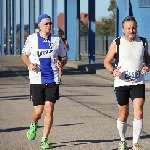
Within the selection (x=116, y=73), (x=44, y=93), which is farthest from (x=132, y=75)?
(x=44, y=93)

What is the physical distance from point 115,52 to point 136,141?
3.85ft

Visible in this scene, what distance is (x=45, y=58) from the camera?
9953 mm

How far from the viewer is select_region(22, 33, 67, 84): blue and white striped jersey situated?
9.96 m

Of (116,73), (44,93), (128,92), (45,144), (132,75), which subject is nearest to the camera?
(116,73)

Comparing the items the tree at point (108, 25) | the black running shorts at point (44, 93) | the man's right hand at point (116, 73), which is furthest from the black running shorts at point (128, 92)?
the tree at point (108, 25)

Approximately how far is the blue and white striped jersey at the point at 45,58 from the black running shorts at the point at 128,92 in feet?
3.41

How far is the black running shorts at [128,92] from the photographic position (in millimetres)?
9328

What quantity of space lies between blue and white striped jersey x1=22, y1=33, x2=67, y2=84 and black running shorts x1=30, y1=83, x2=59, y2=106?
0.23 ft

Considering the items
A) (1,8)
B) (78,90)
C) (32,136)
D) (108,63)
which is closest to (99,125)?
(32,136)

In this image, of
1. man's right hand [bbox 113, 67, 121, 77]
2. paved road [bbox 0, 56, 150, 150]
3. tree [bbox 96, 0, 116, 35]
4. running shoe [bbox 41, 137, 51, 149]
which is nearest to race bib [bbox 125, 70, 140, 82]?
man's right hand [bbox 113, 67, 121, 77]

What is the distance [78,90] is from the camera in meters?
22.4

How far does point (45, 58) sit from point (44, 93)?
1.74 ft

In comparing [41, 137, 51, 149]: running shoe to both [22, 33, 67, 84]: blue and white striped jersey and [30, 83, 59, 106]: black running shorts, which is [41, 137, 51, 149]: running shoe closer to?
[30, 83, 59, 106]: black running shorts

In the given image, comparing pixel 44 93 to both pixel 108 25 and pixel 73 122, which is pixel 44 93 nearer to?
pixel 73 122
